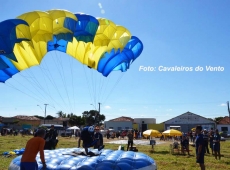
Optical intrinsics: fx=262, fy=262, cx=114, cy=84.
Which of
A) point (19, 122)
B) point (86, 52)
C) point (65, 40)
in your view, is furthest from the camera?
point (19, 122)

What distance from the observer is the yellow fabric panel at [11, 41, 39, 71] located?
887 centimetres

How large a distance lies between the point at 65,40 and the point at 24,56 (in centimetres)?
187

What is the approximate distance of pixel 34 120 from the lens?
65062 millimetres

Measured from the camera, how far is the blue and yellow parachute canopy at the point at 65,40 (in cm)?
745

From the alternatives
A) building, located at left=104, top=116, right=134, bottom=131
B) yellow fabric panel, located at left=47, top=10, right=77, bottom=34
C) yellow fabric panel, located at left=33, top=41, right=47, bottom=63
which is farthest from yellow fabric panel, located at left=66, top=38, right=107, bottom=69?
building, located at left=104, top=116, right=134, bottom=131

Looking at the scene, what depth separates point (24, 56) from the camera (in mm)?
9094

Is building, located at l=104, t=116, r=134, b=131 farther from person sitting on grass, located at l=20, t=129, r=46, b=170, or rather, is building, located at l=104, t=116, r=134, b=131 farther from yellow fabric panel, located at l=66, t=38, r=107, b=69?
person sitting on grass, located at l=20, t=129, r=46, b=170

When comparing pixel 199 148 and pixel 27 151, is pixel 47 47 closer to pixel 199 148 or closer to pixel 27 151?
pixel 27 151

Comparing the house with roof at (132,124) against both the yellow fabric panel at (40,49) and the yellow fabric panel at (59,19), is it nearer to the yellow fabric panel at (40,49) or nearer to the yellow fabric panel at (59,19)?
the yellow fabric panel at (40,49)

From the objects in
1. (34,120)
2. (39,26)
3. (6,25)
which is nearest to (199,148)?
(39,26)

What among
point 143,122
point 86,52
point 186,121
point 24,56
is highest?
point 86,52

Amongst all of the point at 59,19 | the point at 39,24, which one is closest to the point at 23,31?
the point at 39,24

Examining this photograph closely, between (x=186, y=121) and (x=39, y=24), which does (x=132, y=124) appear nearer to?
(x=186, y=121)

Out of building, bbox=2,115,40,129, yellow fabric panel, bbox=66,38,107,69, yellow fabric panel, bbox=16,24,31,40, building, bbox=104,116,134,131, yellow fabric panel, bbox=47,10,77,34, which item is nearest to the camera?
yellow fabric panel, bbox=16,24,31,40
